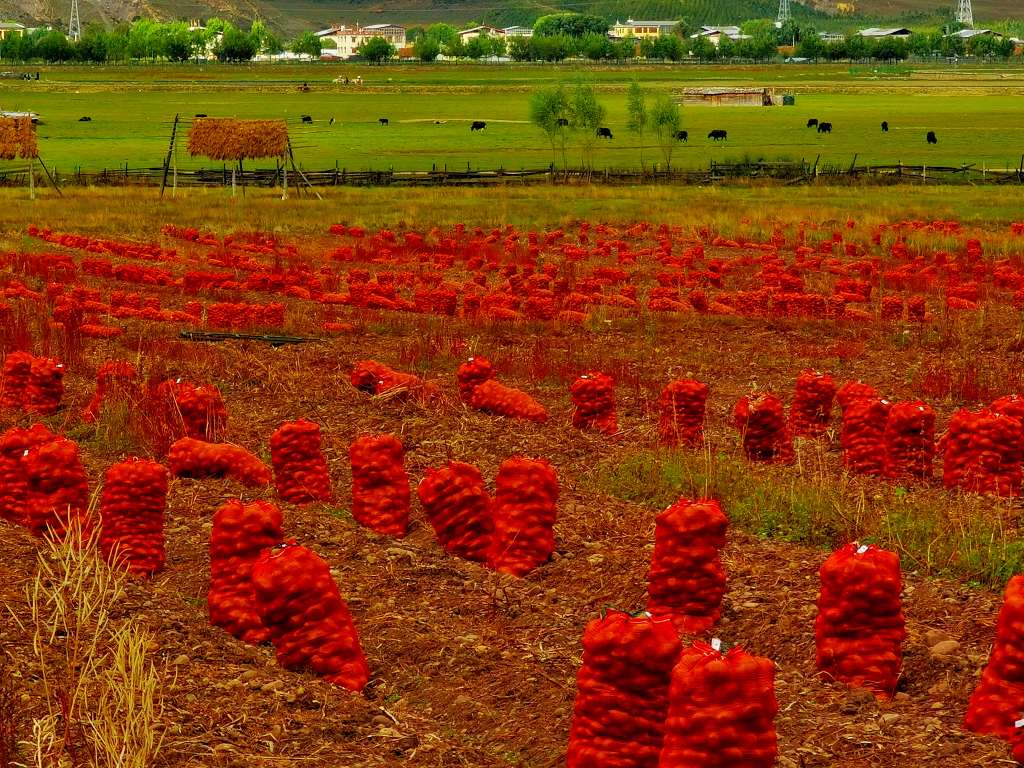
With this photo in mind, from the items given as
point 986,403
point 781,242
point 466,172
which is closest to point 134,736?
point 986,403

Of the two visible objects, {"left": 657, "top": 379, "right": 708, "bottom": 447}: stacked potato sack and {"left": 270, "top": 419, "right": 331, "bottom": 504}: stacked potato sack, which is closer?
{"left": 270, "top": 419, "right": 331, "bottom": 504}: stacked potato sack

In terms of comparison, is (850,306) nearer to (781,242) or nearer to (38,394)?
(781,242)

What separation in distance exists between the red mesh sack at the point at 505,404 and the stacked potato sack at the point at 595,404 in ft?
1.61

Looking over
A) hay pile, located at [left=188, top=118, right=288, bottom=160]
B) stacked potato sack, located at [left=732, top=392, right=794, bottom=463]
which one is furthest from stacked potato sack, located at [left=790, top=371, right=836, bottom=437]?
hay pile, located at [left=188, top=118, right=288, bottom=160]

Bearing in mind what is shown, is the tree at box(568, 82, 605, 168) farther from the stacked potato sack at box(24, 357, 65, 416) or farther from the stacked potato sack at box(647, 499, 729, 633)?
the stacked potato sack at box(647, 499, 729, 633)

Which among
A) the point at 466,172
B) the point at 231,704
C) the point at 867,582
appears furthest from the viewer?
the point at 466,172

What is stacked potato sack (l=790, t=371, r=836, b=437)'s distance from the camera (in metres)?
14.8

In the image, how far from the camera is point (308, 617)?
27.0ft

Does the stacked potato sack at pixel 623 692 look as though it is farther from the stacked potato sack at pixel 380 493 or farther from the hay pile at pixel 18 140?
the hay pile at pixel 18 140

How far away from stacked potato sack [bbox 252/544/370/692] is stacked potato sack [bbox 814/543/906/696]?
8.50 ft

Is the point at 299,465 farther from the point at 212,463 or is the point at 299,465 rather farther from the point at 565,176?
the point at 565,176

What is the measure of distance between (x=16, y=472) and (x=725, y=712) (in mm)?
6786

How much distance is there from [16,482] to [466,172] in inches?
2064

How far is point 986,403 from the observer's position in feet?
55.4
